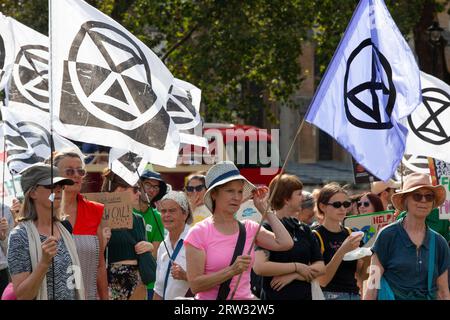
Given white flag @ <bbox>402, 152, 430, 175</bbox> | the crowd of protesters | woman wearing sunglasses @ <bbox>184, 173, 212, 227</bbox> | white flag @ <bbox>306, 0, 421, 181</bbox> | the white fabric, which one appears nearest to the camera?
the crowd of protesters

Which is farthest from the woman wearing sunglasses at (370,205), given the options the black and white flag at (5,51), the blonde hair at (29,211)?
the blonde hair at (29,211)

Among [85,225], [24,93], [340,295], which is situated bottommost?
[340,295]

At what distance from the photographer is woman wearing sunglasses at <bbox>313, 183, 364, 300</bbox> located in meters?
8.81

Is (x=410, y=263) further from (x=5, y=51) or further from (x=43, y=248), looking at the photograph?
(x=5, y=51)

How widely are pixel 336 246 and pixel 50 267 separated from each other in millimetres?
2432

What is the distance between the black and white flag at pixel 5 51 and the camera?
35.7 feet

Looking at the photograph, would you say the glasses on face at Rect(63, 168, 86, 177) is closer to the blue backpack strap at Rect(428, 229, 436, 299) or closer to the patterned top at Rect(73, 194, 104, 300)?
the patterned top at Rect(73, 194, 104, 300)

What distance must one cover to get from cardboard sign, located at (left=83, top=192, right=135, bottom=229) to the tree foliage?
674 inches

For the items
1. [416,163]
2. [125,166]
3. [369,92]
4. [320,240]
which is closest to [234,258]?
[369,92]

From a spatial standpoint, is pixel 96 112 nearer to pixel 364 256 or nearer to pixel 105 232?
pixel 105 232

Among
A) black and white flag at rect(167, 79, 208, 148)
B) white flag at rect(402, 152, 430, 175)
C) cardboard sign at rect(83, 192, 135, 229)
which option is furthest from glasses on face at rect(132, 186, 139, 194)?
white flag at rect(402, 152, 430, 175)

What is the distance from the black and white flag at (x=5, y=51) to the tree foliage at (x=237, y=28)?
1508 cm

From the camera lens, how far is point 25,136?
11906mm

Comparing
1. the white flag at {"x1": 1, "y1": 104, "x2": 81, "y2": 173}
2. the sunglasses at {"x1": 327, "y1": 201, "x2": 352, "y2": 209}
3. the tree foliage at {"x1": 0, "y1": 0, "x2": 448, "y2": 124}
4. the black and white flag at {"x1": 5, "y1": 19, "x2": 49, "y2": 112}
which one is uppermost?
the tree foliage at {"x1": 0, "y1": 0, "x2": 448, "y2": 124}
